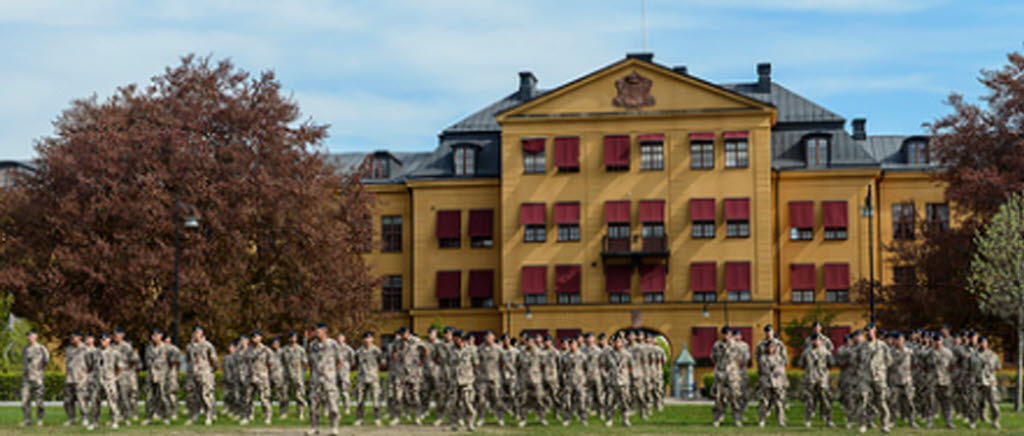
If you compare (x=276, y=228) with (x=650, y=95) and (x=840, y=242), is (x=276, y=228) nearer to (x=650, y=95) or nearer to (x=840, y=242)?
(x=650, y=95)

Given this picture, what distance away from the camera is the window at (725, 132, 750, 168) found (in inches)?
2446

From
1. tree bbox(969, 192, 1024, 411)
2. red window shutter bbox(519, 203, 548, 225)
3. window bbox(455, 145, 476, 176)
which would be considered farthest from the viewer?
window bbox(455, 145, 476, 176)

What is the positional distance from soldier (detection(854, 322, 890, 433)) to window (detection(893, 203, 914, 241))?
39.7 metres

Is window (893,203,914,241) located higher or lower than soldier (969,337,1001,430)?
higher

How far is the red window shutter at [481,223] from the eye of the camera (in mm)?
66312

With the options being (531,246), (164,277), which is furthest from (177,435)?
(531,246)

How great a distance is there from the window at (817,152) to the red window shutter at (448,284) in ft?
59.4

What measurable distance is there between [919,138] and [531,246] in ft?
66.9

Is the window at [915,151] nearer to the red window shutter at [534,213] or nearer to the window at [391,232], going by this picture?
the red window shutter at [534,213]

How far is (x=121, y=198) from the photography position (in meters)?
45.2

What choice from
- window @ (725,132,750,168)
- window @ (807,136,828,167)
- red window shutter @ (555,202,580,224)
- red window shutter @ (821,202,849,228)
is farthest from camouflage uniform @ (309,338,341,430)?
window @ (807,136,828,167)

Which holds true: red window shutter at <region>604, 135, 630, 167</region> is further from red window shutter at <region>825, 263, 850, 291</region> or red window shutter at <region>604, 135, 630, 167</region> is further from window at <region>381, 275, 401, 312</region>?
window at <region>381, 275, 401, 312</region>

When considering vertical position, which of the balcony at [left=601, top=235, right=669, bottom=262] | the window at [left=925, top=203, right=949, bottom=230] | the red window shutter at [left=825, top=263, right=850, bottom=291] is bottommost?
the red window shutter at [left=825, top=263, right=850, bottom=291]

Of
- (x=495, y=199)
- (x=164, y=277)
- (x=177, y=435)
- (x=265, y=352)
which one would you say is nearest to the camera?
(x=177, y=435)
